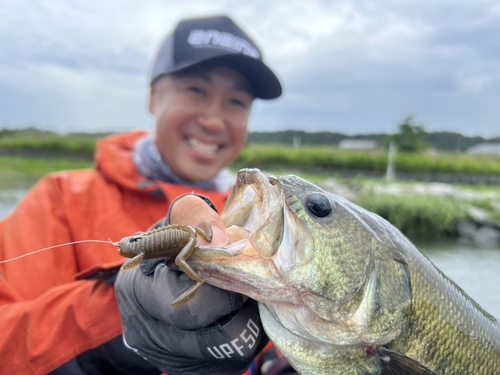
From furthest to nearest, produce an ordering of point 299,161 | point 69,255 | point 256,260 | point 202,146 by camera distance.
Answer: point 299,161, point 202,146, point 69,255, point 256,260

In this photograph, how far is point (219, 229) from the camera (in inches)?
51.1

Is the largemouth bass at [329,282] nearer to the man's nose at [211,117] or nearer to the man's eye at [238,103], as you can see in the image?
the man's nose at [211,117]

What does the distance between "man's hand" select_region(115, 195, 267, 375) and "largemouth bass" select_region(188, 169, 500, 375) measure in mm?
79

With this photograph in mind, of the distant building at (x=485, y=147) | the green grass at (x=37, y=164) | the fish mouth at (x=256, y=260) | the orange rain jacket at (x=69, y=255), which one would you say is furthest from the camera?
the distant building at (x=485, y=147)

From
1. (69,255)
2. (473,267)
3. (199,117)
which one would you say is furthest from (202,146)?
(473,267)

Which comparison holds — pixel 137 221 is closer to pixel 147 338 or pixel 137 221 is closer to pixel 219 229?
pixel 147 338

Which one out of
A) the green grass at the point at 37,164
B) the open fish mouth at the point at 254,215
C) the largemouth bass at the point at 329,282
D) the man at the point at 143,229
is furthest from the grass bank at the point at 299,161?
the open fish mouth at the point at 254,215

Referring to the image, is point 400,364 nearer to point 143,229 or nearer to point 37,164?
point 143,229

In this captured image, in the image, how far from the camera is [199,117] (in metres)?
2.96

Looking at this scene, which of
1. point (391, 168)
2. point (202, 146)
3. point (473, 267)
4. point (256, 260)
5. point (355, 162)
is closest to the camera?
point (256, 260)

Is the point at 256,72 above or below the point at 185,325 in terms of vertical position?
above

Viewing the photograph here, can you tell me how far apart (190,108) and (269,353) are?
1730 mm

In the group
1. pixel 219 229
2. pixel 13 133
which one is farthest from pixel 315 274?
pixel 13 133

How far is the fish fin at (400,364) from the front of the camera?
139 centimetres
